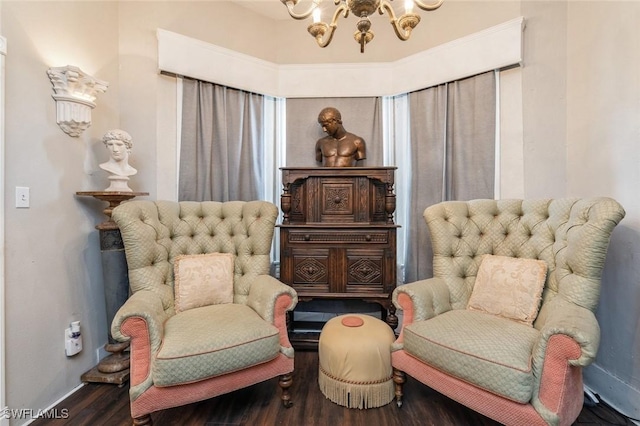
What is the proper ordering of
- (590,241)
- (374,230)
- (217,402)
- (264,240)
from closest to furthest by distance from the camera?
(590,241) < (217,402) < (264,240) < (374,230)

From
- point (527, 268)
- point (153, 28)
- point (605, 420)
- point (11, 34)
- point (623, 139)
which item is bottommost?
point (605, 420)

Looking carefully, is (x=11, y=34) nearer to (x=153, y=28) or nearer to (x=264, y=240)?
(x=153, y=28)

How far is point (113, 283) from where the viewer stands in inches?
73.2

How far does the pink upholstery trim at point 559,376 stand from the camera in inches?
44.3

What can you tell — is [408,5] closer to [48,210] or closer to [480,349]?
[480,349]

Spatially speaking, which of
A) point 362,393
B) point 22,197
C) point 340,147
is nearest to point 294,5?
point 340,147

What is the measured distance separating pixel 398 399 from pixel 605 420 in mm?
1079

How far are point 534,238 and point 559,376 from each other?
0.81 meters

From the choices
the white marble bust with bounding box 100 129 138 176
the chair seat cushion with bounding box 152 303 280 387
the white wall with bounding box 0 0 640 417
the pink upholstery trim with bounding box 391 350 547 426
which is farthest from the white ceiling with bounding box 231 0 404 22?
the pink upholstery trim with bounding box 391 350 547 426

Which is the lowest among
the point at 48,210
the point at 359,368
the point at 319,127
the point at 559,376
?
the point at 359,368

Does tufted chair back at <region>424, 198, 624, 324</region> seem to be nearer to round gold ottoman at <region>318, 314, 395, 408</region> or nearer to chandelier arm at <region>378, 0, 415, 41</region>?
round gold ottoman at <region>318, 314, 395, 408</region>

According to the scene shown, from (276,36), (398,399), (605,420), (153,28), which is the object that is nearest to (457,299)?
(398,399)

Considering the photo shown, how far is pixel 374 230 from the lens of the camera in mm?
2166

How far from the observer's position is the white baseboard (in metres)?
1.57
